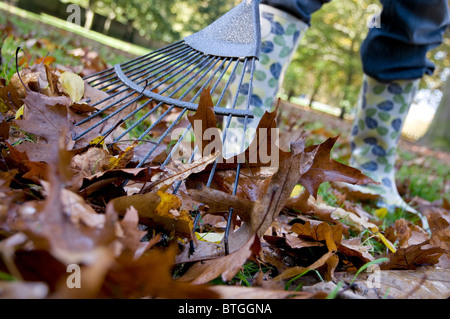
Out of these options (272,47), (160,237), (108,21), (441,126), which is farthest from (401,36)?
(108,21)

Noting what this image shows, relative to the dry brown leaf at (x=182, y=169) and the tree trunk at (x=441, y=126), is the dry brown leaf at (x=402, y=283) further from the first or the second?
the tree trunk at (x=441, y=126)

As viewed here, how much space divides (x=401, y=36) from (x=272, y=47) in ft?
2.33

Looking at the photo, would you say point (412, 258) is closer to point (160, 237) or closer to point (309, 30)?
point (160, 237)

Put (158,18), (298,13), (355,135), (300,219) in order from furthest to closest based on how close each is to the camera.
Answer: (158,18), (355,135), (298,13), (300,219)

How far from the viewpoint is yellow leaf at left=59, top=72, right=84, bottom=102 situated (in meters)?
1.11

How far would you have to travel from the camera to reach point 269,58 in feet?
5.74

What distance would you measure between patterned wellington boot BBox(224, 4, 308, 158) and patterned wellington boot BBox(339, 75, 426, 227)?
60 centimetres

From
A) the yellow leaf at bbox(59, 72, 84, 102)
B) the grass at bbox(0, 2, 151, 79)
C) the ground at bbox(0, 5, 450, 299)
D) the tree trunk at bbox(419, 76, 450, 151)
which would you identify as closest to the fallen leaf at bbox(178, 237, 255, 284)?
the ground at bbox(0, 5, 450, 299)

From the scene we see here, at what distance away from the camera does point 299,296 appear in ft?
1.74

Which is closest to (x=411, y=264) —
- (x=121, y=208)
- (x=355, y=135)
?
(x=121, y=208)

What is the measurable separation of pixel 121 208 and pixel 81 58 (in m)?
2.72

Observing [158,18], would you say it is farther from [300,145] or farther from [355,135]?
[300,145]

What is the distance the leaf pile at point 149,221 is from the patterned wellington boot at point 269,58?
2.40 ft

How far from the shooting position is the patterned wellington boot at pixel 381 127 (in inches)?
77.8
